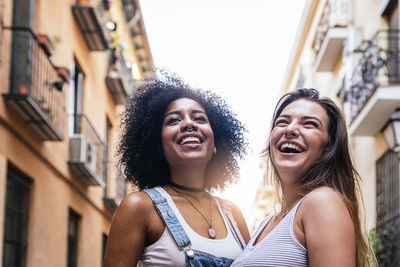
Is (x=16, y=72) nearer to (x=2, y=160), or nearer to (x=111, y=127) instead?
(x=2, y=160)

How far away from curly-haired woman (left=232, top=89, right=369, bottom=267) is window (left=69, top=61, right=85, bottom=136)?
35.7 ft

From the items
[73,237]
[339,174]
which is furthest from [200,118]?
[73,237]

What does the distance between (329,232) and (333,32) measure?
50.6ft

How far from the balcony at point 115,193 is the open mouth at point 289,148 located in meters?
14.0

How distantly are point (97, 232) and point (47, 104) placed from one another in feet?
21.7

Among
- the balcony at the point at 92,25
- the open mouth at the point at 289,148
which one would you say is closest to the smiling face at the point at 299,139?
the open mouth at the point at 289,148

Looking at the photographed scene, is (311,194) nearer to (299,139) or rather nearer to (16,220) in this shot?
(299,139)

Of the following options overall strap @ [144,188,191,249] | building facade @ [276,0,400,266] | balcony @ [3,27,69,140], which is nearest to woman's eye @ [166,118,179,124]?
overall strap @ [144,188,191,249]

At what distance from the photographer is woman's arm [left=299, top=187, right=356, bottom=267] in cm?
292

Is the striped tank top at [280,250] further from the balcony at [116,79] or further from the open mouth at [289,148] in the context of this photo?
the balcony at [116,79]

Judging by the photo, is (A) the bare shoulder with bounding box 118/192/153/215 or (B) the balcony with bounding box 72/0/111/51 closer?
(A) the bare shoulder with bounding box 118/192/153/215

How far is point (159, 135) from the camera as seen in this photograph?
13.9 feet

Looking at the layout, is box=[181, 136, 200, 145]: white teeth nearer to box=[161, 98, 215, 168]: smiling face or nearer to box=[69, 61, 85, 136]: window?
box=[161, 98, 215, 168]: smiling face

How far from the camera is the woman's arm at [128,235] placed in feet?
11.9
